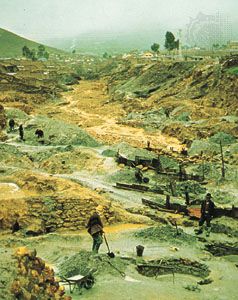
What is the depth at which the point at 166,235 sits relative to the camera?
1538 centimetres

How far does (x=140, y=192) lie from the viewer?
70.8 feet

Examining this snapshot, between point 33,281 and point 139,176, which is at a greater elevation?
point 139,176

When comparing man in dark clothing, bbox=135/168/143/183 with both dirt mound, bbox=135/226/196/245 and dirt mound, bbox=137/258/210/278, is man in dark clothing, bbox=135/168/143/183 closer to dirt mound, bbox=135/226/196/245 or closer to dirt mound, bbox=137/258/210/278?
dirt mound, bbox=135/226/196/245

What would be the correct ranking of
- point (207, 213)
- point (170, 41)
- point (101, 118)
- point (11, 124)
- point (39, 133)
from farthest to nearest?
1. point (170, 41)
2. point (101, 118)
3. point (11, 124)
4. point (39, 133)
5. point (207, 213)

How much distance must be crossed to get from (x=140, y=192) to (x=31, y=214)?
6.45 metres

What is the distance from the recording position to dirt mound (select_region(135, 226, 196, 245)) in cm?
1524

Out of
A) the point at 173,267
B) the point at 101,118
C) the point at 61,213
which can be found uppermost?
the point at 101,118

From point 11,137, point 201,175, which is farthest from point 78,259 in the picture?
point 11,137


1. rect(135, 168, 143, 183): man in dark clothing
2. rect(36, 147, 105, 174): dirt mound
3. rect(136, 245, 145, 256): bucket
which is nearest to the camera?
rect(136, 245, 145, 256): bucket

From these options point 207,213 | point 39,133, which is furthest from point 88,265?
point 39,133

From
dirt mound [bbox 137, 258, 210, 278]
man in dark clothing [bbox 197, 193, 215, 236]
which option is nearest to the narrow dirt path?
man in dark clothing [bbox 197, 193, 215, 236]

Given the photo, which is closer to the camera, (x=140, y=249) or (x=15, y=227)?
(x=140, y=249)

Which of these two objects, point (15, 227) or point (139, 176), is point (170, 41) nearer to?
point (139, 176)

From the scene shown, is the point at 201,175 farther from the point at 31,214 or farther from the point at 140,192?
the point at 31,214
